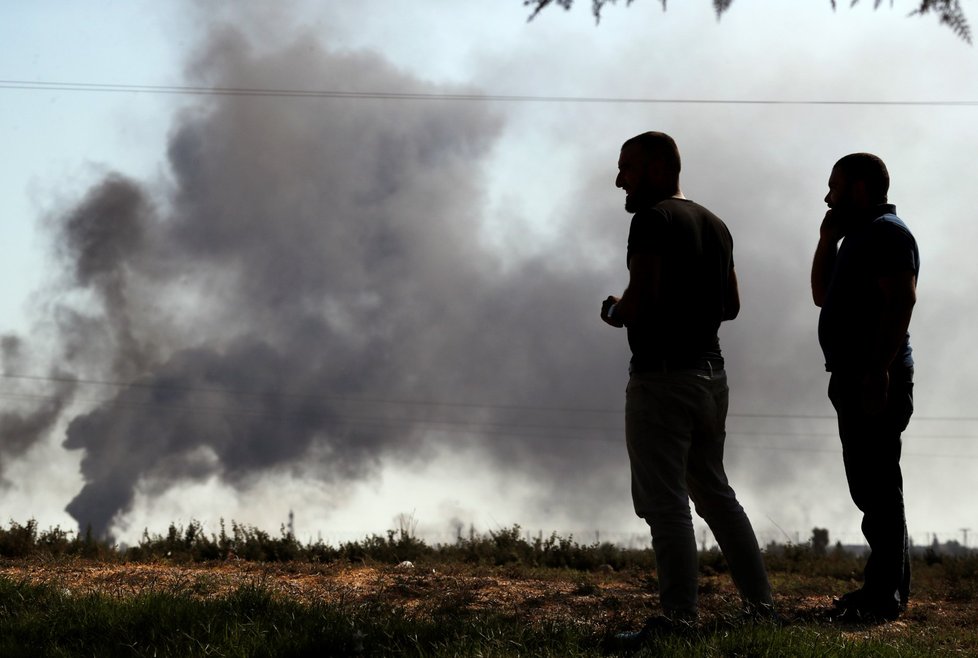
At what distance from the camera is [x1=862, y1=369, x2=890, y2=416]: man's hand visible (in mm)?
5609

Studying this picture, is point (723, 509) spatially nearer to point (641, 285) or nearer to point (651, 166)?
point (641, 285)

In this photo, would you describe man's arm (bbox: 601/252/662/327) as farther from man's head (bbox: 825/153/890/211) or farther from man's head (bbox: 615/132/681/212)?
man's head (bbox: 825/153/890/211)

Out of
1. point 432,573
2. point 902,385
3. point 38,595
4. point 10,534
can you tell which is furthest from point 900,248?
point 10,534

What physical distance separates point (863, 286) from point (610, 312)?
177cm

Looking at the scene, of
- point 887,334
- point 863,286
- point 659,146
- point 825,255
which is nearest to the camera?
point 659,146

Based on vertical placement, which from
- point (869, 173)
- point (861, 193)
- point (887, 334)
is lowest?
point (887, 334)

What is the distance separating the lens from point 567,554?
9234 millimetres

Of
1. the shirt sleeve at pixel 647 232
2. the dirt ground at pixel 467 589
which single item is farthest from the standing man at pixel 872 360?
the shirt sleeve at pixel 647 232

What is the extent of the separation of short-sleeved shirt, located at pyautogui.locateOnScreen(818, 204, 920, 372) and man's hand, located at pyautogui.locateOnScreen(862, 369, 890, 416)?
0.12 m

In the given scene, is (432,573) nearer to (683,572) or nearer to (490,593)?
(490,593)

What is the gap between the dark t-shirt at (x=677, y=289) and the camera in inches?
190

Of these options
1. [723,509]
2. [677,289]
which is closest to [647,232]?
[677,289]

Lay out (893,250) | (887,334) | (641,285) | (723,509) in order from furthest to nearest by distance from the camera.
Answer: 1. (893,250)
2. (887,334)
3. (723,509)
4. (641,285)

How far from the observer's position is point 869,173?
20.0 feet
